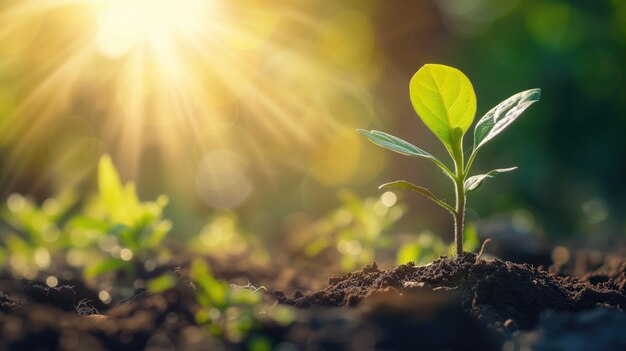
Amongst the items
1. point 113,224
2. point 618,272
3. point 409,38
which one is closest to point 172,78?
point 409,38

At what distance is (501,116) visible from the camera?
83.2 inches

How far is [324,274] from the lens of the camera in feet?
11.8

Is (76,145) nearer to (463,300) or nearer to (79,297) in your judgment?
(79,297)

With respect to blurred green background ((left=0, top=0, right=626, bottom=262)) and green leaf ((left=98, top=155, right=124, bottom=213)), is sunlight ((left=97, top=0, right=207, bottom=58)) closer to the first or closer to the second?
blurred green background ((left=0, top=0, right=626, bottom=262))

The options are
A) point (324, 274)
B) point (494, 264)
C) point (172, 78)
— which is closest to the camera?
point (494, 264)

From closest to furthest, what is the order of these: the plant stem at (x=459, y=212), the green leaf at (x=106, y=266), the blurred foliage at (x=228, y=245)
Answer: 1. the plant stem at (x=459, y=212)
2. the green leaf at (x=106, y=266)
3. the blurred foliage at (x=228, y=245)

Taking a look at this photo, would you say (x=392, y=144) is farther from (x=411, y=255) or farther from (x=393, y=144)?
(x=411, y=255)

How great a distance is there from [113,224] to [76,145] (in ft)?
16.5

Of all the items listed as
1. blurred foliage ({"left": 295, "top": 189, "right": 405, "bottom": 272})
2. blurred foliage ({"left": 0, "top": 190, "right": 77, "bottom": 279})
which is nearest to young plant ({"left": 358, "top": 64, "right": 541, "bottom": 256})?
blurred foliage ({"left": 295, "top": 189, "right": 405, "bottom": 272})

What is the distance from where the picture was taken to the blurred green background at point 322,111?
7285mm

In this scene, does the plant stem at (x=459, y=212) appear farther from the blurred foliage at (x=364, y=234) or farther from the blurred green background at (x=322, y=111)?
the blurred green background at (x=322, y=111)

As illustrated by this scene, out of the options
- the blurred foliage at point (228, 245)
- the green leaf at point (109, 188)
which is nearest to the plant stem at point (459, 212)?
the green leaf at point (109, 188)

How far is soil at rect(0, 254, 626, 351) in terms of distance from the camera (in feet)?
5.03

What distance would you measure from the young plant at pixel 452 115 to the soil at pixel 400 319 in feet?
0.84
